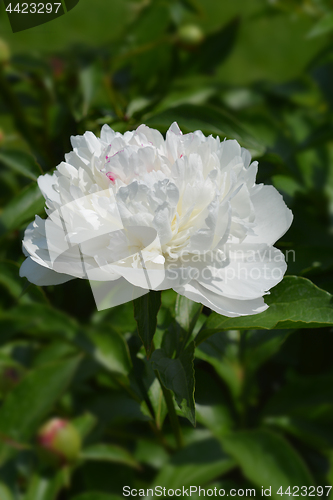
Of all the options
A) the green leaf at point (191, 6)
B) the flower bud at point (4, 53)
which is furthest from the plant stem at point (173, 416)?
the green leaf at point (191, 6)

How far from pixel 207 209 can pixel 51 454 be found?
1.95 ft

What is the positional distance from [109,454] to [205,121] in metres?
0.61

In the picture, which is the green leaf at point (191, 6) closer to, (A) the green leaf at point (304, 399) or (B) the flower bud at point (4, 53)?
(B) the flower bud at point (4, 53)

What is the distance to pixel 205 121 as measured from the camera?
76 centimetres

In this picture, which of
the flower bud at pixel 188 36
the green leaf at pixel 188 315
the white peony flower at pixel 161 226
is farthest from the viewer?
the flower bud at pixel 188 36

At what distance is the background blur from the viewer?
744 mm

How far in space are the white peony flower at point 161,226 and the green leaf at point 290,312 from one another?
0.14 feet

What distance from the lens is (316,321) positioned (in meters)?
0.51

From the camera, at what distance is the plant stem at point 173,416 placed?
0.59 meters

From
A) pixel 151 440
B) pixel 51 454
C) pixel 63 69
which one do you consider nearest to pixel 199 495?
pixel 151 440

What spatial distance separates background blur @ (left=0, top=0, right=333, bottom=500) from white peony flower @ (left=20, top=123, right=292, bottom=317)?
10 centimetres

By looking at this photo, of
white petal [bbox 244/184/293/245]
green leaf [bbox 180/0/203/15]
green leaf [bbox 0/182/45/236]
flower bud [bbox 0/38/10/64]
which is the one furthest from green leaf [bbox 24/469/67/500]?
green leaf [bbox 180/0/203/15]

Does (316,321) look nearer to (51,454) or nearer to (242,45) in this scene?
(51,454)

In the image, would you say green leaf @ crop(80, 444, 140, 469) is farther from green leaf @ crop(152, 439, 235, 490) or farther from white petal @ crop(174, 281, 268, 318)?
white petal @ crop(174, 281, 268, 318)
